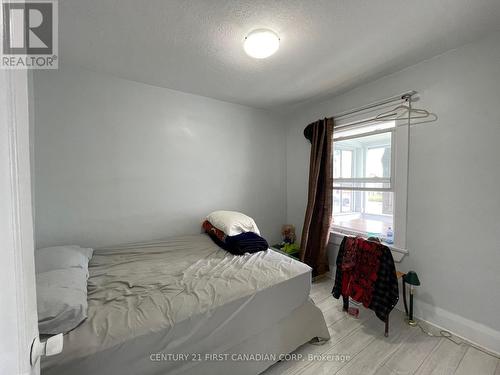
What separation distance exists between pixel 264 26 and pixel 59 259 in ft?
7.15

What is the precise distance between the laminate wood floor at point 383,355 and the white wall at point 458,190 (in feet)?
0.78

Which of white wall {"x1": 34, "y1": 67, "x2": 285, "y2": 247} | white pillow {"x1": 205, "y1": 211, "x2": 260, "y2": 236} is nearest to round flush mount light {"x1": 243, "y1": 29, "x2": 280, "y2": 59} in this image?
white wall {"x1": 34, "y1": 67, "x2": 285, "y2": 247}

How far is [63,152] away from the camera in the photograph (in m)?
1.91

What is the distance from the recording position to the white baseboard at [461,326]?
1.54 metres

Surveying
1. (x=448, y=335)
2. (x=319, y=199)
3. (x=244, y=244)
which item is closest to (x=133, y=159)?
(x=244, y=244)

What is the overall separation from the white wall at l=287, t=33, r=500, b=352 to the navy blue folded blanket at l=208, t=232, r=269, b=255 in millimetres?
1476

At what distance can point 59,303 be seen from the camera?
0.97 m

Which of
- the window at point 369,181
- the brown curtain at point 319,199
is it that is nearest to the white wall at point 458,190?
the window at point 369,181

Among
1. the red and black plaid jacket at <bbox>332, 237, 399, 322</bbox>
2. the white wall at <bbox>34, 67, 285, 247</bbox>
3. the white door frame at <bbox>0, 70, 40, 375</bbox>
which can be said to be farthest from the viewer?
the white wall at <bbox>34, 67, 285, 247</bbox>

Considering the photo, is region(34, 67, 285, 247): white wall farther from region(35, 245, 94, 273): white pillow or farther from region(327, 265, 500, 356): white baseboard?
region(327, 265, 500, 356): white baseboard

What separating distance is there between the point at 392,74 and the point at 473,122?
0.85m

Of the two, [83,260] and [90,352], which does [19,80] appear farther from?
[83,260]

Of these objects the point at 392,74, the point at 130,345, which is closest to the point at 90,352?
the point at 130,345

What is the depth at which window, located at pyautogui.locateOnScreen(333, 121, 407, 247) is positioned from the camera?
2091 millimetres
